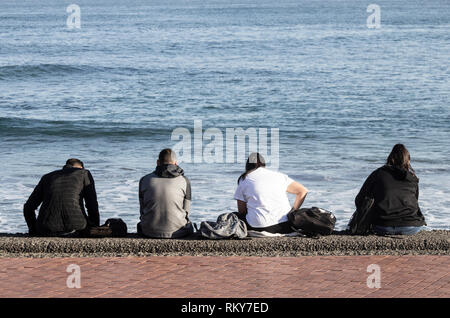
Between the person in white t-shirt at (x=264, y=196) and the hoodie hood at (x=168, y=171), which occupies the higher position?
the hoodie hood at (x=168, y=171)

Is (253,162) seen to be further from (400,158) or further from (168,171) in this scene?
(400,158)

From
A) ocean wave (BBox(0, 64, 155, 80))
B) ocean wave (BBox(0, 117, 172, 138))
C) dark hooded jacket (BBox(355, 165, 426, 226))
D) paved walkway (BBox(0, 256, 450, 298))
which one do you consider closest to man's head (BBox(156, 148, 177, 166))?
paved walkway (BBox(0, 256, 450, 298))

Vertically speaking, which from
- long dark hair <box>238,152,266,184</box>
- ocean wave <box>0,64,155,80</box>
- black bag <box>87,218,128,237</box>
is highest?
ocean wave <box>0,64,155,80</box>

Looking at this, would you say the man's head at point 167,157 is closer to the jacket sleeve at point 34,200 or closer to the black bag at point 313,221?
the jacket sleeve at point 34,200

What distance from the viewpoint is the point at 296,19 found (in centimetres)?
8612

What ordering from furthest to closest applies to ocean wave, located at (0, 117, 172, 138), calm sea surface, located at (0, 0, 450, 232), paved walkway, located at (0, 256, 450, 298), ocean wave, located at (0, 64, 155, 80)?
ocean wave, located at (0, 64, 155, 80) < ocean wave, located at (0, 117, 172, 138) < calm sea surface, located at (0, 0, 450, 232) < paved walkway, located at (0, 256, 450, 298)

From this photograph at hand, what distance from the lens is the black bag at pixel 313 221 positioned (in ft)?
26.7

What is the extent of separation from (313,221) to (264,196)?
0.59m

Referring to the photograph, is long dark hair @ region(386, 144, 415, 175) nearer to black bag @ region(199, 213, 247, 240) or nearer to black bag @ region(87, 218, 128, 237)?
black bag @ region(199, 213, 247, 240)

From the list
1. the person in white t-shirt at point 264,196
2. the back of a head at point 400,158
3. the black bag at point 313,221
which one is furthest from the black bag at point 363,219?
the person in white t-shirt at point 264,196

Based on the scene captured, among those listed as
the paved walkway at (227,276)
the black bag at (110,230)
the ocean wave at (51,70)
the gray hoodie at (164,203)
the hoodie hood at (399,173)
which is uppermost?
the ocean wave at (51,70)

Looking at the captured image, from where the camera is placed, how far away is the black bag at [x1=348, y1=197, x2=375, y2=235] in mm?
8156

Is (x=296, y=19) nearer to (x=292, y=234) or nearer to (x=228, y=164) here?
(x=228, y=164)
